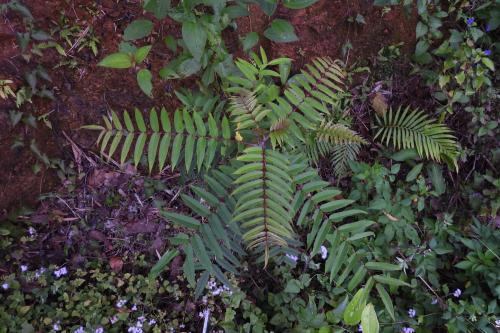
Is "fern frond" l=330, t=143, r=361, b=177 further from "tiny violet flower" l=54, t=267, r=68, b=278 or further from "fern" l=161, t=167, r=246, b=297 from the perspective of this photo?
"tiny violet flower" l=54, t=267, r=68, b=278

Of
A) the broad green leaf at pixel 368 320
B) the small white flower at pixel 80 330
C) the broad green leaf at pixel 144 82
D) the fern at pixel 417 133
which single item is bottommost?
the small white flower at pixel 80 330

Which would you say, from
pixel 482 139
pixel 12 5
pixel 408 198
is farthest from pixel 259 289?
pixel 12 5

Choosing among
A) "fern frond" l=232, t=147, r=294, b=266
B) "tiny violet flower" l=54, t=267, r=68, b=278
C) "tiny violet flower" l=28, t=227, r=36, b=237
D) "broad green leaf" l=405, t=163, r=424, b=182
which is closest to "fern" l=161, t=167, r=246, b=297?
"fern frond" l=232, t=147, r=294, b=266

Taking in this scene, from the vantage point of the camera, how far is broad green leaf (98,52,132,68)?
6.29ft

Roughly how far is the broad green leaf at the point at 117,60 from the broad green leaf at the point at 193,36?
0.28 metres

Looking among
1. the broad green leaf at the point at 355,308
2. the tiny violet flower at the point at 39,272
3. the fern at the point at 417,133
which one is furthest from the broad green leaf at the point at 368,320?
the tiny violet flower at the point at 39,272

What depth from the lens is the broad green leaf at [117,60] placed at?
192 cm

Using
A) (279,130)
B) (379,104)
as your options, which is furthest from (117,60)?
(379,104)

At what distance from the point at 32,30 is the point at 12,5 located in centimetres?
14

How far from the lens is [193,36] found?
189cm

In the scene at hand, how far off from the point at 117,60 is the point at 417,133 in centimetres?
178

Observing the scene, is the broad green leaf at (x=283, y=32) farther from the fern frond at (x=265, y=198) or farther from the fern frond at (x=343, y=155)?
the fern frond at (x=343, y=155)

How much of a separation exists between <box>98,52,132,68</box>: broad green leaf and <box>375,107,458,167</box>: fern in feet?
5.04

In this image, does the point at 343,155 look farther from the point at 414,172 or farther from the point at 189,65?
the point at 189,65
